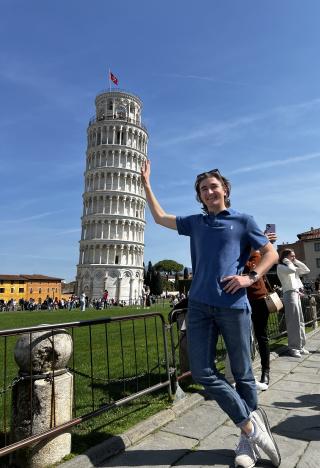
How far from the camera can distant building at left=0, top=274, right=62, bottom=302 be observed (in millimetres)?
90062

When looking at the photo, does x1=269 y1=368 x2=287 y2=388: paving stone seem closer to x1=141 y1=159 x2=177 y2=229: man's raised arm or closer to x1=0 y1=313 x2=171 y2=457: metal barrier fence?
x1=0 y1=313 x2=171 y2=457: metal barrier fence

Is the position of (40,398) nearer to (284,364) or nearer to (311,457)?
(311,457)

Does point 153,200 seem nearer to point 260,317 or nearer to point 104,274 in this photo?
point 260,317

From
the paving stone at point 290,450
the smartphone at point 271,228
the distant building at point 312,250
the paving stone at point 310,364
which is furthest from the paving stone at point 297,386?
the distant building at point 312,250

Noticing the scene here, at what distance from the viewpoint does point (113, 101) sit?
91125 millimetres

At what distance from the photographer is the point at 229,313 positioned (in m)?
2.95

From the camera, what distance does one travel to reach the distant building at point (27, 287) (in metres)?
90.1

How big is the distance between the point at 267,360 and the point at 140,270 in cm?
8392

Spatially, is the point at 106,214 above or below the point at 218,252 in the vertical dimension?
above

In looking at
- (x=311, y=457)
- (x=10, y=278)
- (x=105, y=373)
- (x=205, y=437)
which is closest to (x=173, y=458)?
(x=205, y=437)

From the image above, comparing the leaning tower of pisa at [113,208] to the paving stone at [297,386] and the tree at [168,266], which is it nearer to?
the tree at [168,266]

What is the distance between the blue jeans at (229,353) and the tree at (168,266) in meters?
133

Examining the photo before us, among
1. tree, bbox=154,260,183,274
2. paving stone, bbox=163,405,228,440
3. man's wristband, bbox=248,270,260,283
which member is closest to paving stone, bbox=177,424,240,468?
paving stone, bbox=163,405,228,440

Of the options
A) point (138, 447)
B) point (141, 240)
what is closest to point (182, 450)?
point (138, 447)
